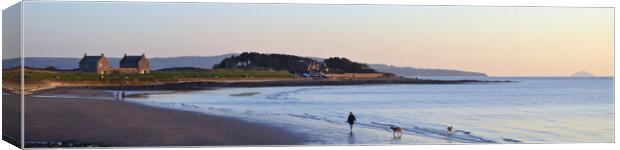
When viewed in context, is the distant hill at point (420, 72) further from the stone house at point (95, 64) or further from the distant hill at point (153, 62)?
the stone house at point (95, 64)

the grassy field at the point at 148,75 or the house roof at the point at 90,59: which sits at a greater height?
the house roof at the point at 90,59

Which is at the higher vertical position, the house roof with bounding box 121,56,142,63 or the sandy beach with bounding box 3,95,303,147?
the house roof with bounding box 121,56,142,63

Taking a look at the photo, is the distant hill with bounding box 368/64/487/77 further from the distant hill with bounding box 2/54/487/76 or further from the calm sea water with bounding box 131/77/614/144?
the calm sea water with bounding box 131/77/614/144

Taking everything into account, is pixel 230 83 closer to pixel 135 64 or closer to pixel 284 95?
pixel 284 95

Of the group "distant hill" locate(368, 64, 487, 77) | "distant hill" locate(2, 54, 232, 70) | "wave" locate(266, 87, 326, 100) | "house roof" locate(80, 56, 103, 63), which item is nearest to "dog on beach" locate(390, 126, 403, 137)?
"distant hill" locate(368, 64, 487, 77)

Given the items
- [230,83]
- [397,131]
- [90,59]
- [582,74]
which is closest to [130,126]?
[90,59]

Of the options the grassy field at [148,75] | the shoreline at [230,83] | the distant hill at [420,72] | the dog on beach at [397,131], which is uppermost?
the distant hill at [420,72]

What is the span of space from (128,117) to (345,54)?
348 centimetres

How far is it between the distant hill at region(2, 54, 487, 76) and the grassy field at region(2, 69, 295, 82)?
0.10 meters

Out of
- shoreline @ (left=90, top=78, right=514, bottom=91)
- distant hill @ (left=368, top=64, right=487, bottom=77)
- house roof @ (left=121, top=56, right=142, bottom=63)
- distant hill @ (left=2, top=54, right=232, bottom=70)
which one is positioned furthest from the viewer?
distant hill @ (left=368, top=64, right=487, bottom=77)

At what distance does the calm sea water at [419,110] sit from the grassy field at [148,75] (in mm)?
243

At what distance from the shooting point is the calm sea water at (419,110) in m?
26.0

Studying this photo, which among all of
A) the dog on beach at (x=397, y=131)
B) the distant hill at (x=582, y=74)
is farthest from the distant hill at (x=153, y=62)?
the distant hill at (x=582, y=74)

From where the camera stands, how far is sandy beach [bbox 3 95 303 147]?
82.3 feet
